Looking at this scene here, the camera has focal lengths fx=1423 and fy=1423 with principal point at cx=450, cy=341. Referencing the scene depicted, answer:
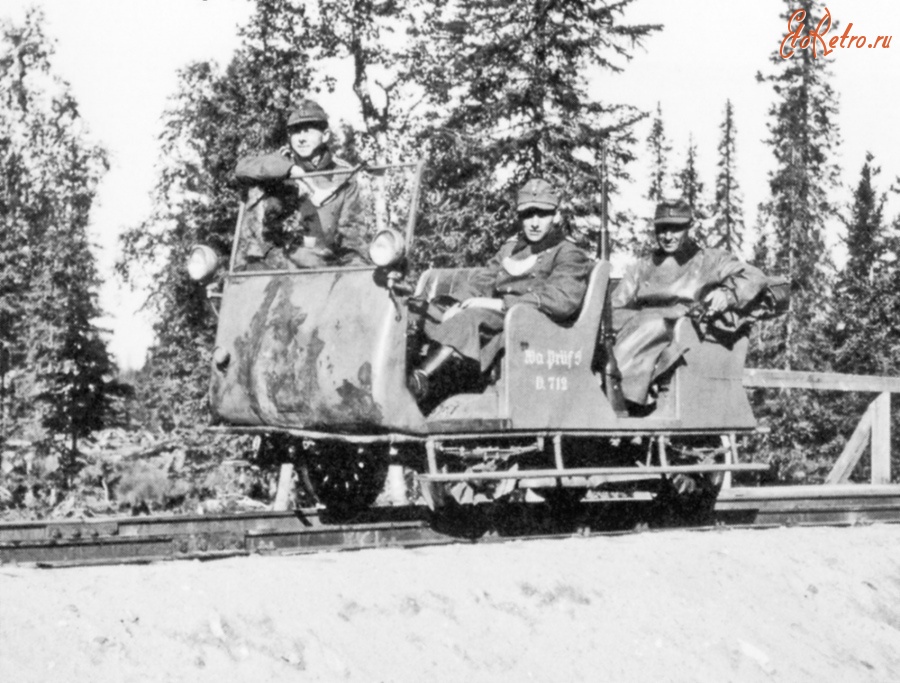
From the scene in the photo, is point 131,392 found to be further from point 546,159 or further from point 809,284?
point 809,284

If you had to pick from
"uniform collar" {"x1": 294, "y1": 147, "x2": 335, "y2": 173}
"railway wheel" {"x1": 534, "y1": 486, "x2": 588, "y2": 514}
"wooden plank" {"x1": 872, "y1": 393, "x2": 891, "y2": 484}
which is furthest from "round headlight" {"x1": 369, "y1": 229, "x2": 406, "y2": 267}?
"wooden plank" {"x1": 872, "y1": 393, "x2": 891, "y2": 484}

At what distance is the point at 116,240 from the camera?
34.9 meters

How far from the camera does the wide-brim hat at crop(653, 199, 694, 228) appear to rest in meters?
10.9

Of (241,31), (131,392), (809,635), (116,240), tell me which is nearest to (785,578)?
(809,635)

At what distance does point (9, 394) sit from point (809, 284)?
74.1 ft

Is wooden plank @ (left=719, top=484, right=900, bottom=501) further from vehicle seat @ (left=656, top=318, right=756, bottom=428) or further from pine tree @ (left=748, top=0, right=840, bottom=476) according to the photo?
pine tree @ (left=748, top=0, right=840, bottom=476)

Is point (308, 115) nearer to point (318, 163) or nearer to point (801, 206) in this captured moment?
point (318, 163)

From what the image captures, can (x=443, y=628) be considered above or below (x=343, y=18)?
below

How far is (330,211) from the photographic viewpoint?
370 inches

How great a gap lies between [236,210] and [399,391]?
9.59 meters

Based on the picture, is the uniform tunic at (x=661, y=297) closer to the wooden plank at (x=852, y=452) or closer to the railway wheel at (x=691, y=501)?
the railway wheel at (x=691, y=501)

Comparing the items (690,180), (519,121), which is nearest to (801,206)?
(690,180)

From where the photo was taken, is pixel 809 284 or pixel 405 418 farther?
pixel 809 284

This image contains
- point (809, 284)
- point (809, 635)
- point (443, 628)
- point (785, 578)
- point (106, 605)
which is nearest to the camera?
point (106, 605)
